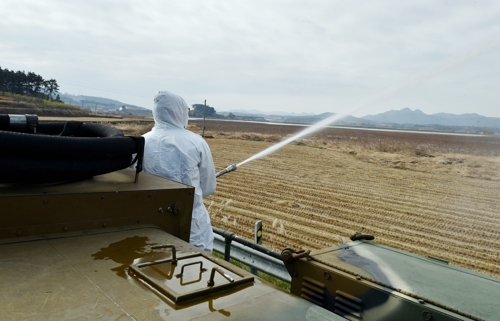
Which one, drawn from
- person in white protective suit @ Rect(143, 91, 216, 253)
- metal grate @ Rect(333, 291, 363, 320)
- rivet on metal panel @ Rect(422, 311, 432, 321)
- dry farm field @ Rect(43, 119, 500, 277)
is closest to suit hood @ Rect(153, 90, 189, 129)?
person in white protective suit @ Rect(143, 91, 216, 253)

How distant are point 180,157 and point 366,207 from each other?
8.18 m

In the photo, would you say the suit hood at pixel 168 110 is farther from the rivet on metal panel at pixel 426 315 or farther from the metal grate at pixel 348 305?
the rivet on metal panel at pixel 426 315

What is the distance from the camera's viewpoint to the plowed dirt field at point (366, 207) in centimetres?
834

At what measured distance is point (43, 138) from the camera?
2.57 m

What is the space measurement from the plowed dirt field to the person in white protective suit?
3.81 meters

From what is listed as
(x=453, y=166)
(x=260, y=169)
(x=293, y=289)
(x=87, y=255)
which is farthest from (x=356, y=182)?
(x=87, y=255)

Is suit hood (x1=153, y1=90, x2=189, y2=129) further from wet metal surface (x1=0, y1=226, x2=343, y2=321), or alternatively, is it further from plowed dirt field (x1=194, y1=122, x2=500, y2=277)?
plowed dirt field (x1=194, y1=122, x2=500, y2=277)

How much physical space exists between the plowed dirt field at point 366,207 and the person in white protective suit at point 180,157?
3.81 m

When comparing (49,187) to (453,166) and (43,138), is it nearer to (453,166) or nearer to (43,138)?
(43,138)

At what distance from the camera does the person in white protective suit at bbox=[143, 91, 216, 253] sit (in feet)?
12.8

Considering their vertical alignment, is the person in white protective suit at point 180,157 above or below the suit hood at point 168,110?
below

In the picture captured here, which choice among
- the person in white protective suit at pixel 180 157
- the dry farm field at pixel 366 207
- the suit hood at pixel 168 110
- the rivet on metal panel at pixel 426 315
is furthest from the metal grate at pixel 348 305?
the dry farm field at pixel 366 207

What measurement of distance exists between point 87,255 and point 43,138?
755mm

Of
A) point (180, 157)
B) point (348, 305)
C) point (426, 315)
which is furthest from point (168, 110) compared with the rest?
point (426, 315)
